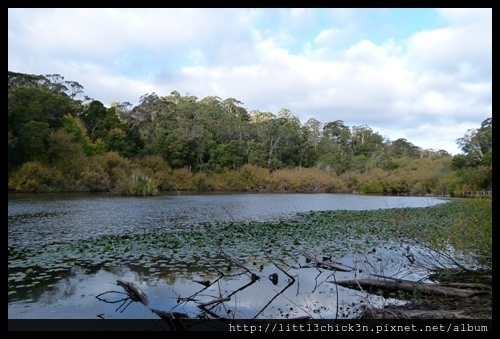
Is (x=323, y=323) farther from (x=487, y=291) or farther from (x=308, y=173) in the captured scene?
(x=308, y=173)

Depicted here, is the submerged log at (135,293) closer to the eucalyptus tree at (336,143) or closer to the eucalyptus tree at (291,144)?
the eucalyptus tree at (291,144)

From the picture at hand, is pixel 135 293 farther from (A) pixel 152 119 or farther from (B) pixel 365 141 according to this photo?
(B) pixel 365 141

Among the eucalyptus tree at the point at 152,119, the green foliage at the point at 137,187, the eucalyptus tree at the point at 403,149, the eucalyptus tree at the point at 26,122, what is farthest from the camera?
the eucalyptus tree at the point at 403,149

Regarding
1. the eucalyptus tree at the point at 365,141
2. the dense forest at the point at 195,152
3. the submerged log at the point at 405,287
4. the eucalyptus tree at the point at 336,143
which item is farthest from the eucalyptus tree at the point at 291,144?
the submerged log at the point at 405,287

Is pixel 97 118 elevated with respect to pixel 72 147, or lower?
elevated

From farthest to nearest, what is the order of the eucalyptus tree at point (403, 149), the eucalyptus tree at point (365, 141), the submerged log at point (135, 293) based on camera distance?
the eucalyptus tree at point (365, 141), the eucalyptus tree at point (403, 149), the submerged log at point (135, 293)

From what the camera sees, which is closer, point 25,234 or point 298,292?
point 298,292

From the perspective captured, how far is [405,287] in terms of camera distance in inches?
211

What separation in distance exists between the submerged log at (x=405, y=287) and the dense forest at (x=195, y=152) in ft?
49.1

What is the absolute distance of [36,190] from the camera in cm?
2745

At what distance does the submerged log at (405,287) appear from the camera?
490 centimetres
